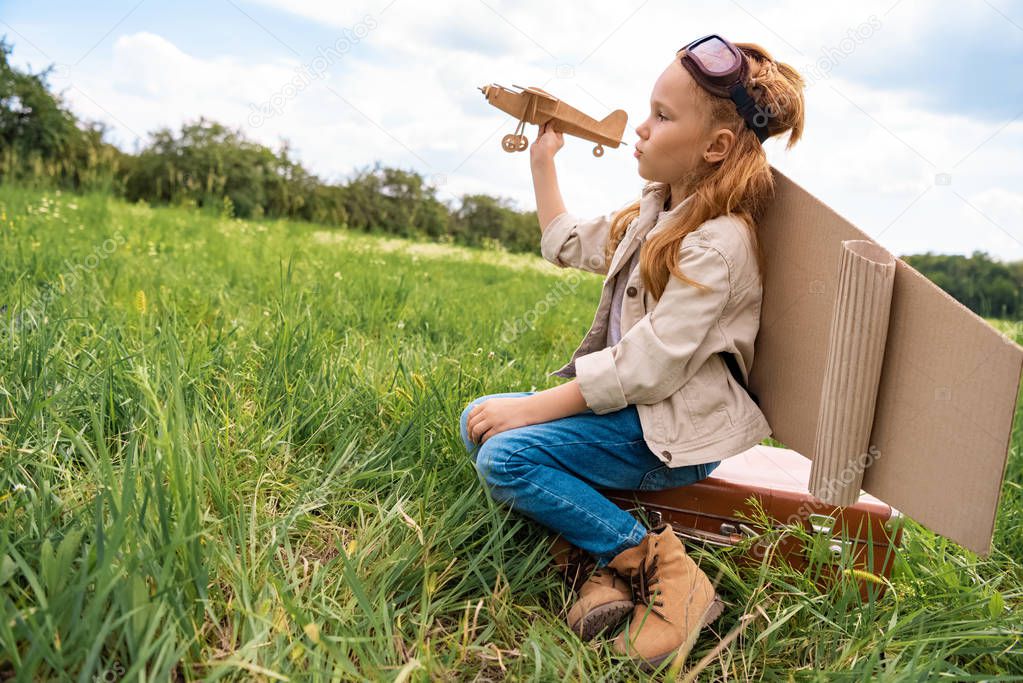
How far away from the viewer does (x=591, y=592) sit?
5.83 ft

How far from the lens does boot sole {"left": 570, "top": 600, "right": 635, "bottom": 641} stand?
172 cm

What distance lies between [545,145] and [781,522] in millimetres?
1160

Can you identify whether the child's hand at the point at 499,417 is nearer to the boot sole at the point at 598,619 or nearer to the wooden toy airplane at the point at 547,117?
the boot sole at the point at 598,619

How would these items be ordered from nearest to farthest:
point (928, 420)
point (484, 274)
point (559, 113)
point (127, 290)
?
1. point (928, 420)
2. point (559, 113)
3. point (127, 290)
4. point (484, 274)

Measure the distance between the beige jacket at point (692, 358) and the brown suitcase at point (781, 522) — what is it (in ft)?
0.66

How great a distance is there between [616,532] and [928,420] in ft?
2.31

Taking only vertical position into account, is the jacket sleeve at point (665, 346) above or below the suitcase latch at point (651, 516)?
above

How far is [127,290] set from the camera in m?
3.17

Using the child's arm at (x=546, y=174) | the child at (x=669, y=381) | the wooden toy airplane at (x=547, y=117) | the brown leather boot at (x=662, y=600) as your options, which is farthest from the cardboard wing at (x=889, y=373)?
the child's arm at (x=546, y=174)

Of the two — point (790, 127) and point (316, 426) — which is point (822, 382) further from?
point (316, 426)

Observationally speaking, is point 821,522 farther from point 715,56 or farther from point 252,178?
point 252,178

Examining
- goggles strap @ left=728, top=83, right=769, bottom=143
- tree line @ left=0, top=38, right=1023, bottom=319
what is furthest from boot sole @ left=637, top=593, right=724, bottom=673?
tree line @ left=0, top=38, right=1023, bottom=319

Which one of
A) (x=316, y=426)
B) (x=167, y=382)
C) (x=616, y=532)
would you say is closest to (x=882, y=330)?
(x=616, y=532)

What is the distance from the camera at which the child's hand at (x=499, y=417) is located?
6.05 feet
